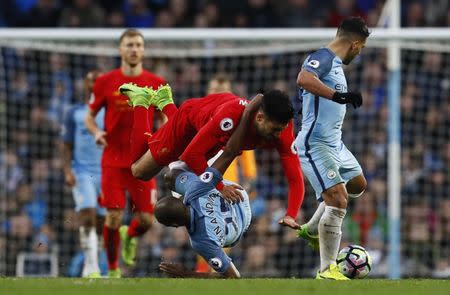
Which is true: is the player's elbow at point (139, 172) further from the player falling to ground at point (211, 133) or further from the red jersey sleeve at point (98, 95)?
the red jersey sleeve at point (98, 95)

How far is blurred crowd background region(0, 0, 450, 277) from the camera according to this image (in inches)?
663

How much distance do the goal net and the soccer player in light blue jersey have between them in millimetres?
1747

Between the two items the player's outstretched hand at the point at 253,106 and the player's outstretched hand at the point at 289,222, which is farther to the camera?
the player's outstretched hand at the point at 253,106

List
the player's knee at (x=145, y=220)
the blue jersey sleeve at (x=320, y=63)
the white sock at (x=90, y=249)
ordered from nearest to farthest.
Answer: the blue jersey sleeve at (x=320, y=63) → the player's knee at (x=145, y=220) → the white sock at (x=90, y=249)

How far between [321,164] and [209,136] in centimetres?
103

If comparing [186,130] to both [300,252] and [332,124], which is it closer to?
[332,124]

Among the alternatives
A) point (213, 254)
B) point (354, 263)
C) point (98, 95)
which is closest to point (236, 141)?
point (213, 254)

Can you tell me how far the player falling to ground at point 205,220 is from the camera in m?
10.0

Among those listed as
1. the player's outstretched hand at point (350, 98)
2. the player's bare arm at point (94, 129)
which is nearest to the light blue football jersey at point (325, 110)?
the player's outstretched hand at point (350, 98)

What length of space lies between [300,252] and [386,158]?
170 cm

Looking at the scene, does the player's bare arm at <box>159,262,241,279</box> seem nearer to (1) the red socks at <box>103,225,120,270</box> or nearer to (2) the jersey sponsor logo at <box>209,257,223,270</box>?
(2) the jersey sponsor logo at <box>209,257,223,270</box>

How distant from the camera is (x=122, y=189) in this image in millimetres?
13156

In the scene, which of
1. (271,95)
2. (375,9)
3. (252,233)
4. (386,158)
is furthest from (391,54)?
(271,95)

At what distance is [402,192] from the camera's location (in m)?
17.5
